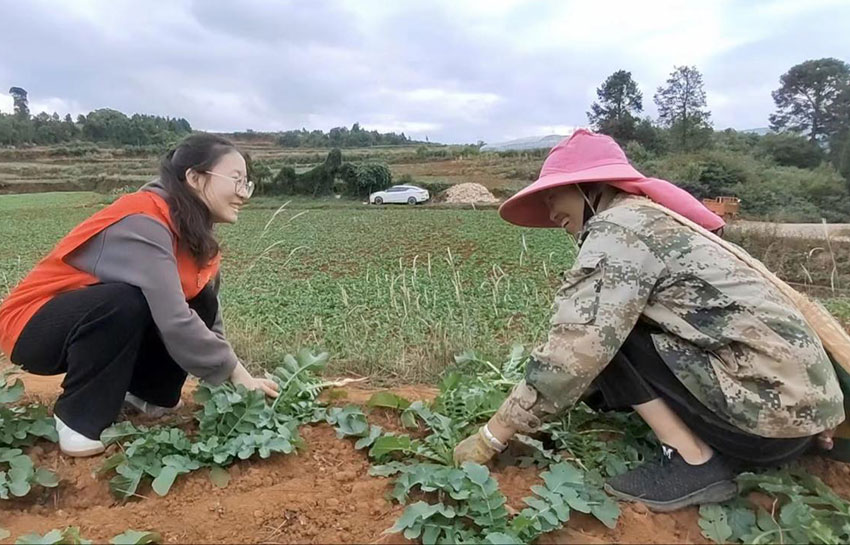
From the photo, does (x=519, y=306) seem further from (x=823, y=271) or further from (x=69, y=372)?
(x=823, y=271)

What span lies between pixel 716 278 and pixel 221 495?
59.6 inches

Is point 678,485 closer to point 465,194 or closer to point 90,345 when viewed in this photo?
point 90,345

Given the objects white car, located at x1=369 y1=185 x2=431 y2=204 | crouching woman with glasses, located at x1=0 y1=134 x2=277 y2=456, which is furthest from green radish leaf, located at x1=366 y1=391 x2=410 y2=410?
white car, located at x1=369 y1=185 x2=431 y2=204

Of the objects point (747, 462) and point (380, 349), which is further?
point (380, 349)

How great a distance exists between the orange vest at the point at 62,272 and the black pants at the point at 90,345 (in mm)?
45

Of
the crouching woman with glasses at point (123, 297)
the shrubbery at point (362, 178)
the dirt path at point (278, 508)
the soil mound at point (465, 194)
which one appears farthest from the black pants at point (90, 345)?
the shrubbery at point (362, 178)

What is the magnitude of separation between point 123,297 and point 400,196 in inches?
1117

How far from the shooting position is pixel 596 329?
5.36 ft

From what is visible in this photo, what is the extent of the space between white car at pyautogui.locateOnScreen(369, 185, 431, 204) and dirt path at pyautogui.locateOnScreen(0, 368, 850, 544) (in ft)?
92.3

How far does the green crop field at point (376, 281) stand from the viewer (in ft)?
12.0

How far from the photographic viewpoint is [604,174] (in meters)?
1.78

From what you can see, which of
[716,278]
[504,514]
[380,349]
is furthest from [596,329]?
[380,349]

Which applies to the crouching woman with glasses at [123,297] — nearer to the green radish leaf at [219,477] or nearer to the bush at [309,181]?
the green radish leaf at [219,477]

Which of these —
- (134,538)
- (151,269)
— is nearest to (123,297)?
(151,269)
